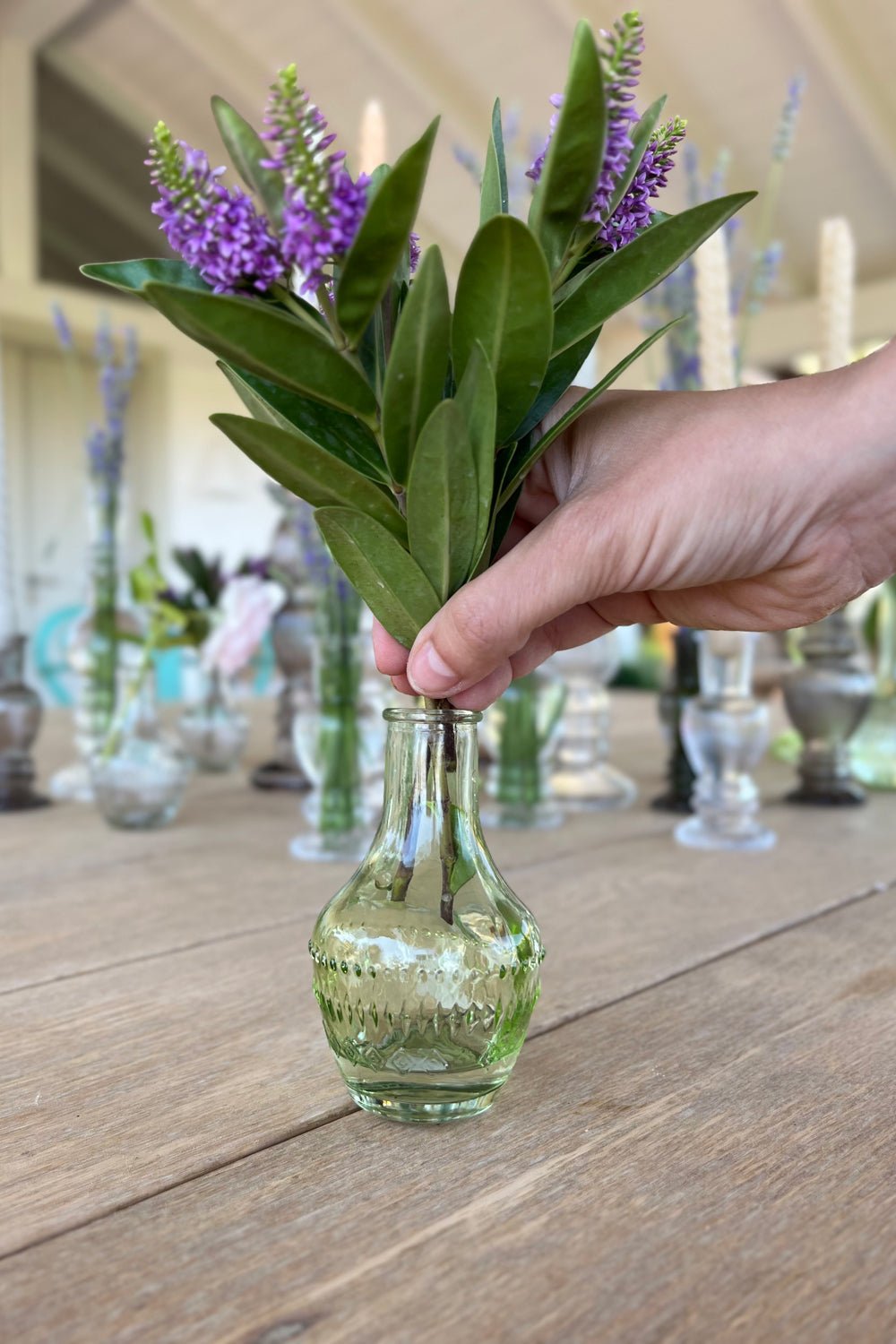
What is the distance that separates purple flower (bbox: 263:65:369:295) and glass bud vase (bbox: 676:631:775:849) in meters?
0.78

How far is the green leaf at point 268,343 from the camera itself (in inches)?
15.2

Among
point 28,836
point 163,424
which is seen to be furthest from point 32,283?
point 28,836

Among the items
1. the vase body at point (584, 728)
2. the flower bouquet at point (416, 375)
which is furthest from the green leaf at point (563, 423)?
the vase body at point (584, 728)

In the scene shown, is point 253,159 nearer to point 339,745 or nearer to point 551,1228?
point 551,1228

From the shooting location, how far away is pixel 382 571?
47 cm

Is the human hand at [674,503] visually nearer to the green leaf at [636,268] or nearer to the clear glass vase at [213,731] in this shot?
the green leaf at [636,268]

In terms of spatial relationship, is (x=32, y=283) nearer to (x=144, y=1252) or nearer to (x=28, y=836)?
(x=28, y=836)

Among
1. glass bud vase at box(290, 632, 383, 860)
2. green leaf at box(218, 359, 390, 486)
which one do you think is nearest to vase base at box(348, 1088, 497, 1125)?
green leaf at box(218, 359, 390, 486)

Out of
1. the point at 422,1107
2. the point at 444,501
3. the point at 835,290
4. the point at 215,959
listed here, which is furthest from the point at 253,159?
the point at 835,290

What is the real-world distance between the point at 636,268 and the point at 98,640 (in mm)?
1099

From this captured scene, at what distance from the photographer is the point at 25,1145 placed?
45 cm

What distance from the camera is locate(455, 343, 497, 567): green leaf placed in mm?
414

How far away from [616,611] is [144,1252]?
1.32ft

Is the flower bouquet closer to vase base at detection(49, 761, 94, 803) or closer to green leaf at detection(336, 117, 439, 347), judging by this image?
green leaf at detection(336, 117, 439, 347)
